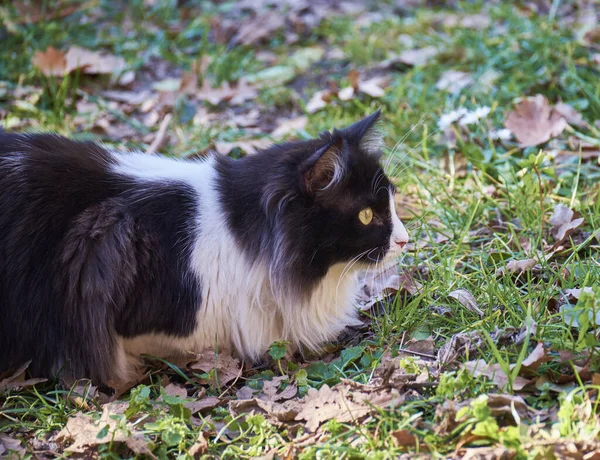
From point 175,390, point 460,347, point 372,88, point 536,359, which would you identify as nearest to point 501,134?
point 372,88

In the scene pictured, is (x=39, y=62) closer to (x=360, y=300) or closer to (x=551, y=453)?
(x=360, y=300)

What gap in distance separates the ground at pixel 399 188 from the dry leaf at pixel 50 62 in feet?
0.07

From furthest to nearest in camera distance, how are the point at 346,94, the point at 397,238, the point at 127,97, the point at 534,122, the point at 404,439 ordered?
the point at 127,97, the point at 346,94, the point at 534,122, the point at 397,238, the point at 404,439

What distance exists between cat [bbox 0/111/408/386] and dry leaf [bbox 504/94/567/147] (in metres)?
1.31

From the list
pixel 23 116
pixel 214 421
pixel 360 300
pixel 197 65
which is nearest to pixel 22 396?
pixel 214 421

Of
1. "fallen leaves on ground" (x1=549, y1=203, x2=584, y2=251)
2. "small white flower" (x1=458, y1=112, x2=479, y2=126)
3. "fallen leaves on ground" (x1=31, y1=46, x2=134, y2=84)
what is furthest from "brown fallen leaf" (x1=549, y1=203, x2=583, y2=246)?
"fallen leaves on ground" (x1=31, y1=46, x2=134, y2=84)

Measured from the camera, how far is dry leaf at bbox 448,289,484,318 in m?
2.56

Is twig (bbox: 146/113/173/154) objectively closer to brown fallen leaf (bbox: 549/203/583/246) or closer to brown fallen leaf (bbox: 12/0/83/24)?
brown fallen leaf (bbox: 12/0/83/24)

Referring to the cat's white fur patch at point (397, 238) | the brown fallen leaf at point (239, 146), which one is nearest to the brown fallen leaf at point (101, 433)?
the cat's white fur patch at point (397, 238)

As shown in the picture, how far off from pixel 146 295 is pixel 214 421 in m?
0.49

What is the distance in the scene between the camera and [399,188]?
3568mm

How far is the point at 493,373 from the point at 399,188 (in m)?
1.62

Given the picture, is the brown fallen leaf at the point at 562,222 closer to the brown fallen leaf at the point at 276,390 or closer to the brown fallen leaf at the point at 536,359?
the brown fallen leaf at the point at 536,359

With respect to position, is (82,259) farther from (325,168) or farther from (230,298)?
(325,168)
